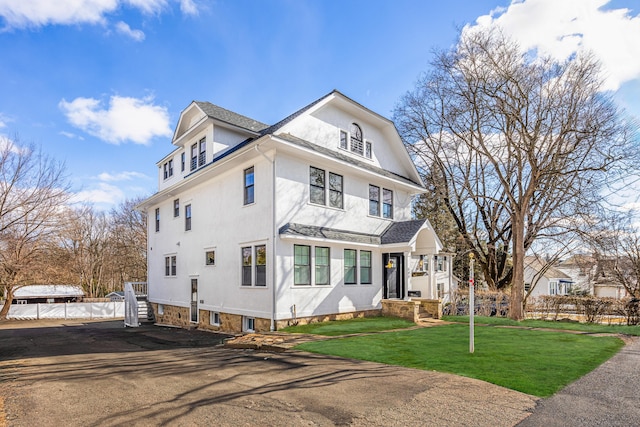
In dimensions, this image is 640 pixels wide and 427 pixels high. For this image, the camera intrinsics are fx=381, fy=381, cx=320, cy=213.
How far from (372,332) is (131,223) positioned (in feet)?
125

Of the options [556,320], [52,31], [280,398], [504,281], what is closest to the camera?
[280,398]

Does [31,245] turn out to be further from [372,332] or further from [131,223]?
[372,332]

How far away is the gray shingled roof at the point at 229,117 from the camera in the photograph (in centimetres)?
1798

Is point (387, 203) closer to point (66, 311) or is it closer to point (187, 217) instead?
point (187, 217)

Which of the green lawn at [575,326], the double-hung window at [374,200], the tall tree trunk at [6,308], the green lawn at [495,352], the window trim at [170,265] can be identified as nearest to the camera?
the green lawn at [495,352]

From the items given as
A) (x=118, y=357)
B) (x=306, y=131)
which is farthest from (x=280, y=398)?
(x=306, y=131)

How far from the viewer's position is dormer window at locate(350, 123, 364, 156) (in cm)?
1719

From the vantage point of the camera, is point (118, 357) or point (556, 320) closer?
point (118, 357)

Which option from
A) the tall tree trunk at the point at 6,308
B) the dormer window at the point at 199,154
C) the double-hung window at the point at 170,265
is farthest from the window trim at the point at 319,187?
the tall tree trunk at the point at 6,308

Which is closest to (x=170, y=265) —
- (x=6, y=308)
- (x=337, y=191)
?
(x=337, y=191)

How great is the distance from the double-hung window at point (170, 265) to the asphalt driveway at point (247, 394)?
36.3 feet

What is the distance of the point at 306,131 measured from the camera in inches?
598

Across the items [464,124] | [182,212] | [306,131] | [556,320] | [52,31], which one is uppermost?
[52,31]

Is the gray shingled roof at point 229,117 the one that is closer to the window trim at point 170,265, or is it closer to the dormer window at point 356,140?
the dormer window at point 356,140
